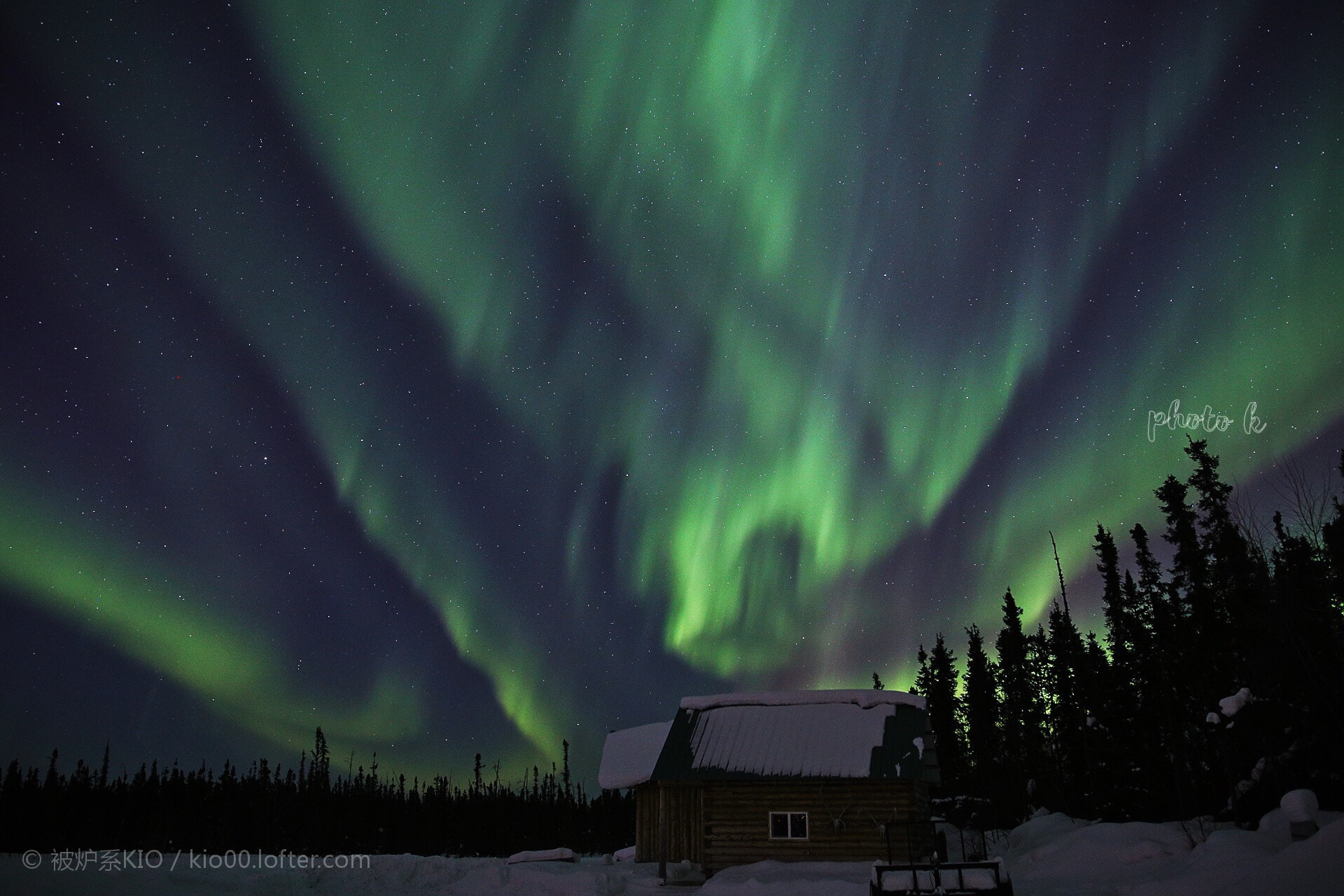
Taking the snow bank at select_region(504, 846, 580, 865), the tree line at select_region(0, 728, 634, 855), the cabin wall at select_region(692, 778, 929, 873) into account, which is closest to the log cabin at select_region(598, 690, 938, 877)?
the cabin wall at select_region(692, 778, 929, 873)

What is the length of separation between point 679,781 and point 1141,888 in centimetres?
1467

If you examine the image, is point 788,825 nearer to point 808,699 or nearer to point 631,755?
point 808,699

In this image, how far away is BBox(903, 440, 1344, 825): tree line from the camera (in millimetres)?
26656

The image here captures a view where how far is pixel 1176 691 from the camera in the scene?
41.8 m

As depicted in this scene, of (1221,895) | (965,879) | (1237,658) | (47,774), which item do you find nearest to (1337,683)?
(1237,658)

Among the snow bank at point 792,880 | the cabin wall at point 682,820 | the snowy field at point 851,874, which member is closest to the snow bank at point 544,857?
the snowy field at point 851,874

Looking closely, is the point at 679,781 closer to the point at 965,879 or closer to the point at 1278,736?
the point at 965,879

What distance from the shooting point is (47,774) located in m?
107

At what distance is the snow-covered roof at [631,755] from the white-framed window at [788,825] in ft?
18.7

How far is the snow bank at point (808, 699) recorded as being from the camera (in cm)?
3080

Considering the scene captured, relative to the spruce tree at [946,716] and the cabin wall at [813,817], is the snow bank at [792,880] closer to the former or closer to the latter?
the cabin wall at [813,817]

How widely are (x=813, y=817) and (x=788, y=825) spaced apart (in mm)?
942

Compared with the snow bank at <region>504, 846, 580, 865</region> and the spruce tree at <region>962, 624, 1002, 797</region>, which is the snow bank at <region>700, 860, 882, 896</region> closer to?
the snow bank at <region>504, 846, 580, 865</region>

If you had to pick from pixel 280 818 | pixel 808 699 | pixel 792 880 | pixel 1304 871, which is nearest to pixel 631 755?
pixel 808 699
